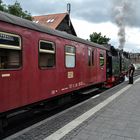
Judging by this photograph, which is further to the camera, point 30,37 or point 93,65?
point 93,65

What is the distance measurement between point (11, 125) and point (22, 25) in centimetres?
283

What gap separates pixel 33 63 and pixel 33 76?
1.10 feet

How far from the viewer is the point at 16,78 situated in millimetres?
7211

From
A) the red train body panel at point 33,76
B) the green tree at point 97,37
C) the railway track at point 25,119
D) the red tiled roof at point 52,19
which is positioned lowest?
the railway track at point 25,119

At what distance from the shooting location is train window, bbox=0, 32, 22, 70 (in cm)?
672

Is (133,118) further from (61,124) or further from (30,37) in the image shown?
(30,37)

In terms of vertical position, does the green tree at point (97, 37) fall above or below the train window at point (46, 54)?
above

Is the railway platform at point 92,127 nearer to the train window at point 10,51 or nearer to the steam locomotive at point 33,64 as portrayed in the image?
the steam locomotive at point 33,64

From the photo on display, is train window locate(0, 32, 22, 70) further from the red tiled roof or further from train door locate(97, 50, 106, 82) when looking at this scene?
the red tiled roof

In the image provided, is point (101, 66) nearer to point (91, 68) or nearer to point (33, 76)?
point (91, 68)

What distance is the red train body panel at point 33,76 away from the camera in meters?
6.91

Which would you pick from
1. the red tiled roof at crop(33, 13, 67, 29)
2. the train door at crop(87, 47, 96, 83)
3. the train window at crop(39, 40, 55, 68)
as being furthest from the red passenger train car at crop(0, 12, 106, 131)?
the red tiled roof at crop(33, 13, 67, 29)

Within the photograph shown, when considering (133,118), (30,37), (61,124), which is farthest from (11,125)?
(133,118)

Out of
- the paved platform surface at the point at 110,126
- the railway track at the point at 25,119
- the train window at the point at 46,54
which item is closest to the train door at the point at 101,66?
the railway track at the point at 25,119
